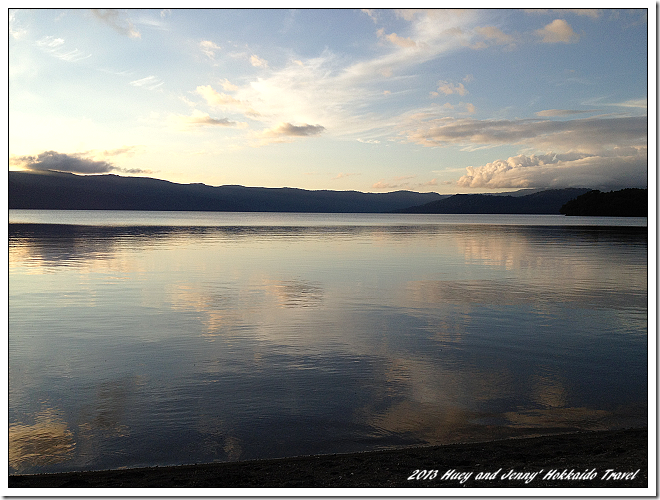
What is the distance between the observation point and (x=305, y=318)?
16188 millimetres

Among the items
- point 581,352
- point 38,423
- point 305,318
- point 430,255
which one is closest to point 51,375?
point 38,423

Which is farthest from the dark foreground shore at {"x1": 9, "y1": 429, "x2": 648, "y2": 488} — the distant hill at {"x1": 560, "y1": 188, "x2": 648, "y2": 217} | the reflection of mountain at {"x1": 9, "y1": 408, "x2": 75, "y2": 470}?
the distant hill at {"x1": 560, "y1": 188, "x2": 648, "y2": 217}

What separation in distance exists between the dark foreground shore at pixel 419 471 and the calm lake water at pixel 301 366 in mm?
459

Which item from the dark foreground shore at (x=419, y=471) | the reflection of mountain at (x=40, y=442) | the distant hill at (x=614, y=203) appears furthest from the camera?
the distant hill at (x=614, y=203)

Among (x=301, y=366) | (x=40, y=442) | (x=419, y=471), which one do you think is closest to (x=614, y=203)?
(x=301, y=366)

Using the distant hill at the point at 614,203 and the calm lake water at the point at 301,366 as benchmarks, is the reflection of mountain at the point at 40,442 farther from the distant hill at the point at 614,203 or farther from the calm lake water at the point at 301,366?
the distant hill at the point at 614,203

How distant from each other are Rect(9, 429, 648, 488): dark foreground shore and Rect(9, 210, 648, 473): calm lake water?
1.51ft

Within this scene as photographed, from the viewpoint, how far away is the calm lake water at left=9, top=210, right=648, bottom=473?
8039mm

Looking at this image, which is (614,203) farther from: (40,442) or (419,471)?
(40,442)

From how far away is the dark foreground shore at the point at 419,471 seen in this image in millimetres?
6355

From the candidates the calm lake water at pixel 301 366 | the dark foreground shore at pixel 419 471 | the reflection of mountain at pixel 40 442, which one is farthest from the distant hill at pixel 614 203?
the reflection of mountain at pixel 40 442

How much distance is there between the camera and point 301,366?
11.3 m

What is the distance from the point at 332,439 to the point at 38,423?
4.90 metres

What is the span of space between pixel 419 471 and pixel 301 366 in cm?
494
